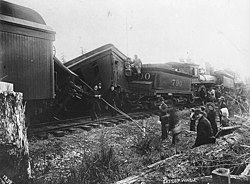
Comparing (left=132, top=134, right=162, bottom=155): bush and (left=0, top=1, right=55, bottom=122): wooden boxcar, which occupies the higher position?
(left=0, top=1, right=55, bottom=122): wooden boxcar

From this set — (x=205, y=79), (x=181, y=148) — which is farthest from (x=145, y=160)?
(x=205, y=79)

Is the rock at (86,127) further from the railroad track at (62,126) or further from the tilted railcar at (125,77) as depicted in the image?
the tilted railcar at (125,77)

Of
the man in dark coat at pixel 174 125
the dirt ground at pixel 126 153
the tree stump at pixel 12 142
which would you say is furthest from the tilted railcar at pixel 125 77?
the tree stump at pixel 12 142

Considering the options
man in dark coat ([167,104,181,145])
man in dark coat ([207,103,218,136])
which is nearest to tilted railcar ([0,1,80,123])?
man in dark coat ([167,104,181,145])

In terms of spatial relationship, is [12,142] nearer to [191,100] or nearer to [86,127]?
[86,127]

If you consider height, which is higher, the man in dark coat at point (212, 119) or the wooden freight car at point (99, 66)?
the wooden freight car at point (99, 66)

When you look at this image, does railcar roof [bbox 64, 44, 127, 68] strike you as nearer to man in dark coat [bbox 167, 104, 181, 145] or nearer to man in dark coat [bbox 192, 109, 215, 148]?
man in dark coat [bbox 167, 104, 181, 145]

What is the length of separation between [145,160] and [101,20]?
3.35 meters

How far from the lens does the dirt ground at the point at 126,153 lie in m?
3.36

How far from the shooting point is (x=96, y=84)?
28.2 ft

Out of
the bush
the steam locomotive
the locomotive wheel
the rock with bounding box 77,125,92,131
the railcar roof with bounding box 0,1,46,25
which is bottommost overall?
the bush

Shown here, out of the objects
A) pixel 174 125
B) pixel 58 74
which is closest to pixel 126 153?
pixel 174 125

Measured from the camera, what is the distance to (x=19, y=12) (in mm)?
5379

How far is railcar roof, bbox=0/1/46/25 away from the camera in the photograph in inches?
200
